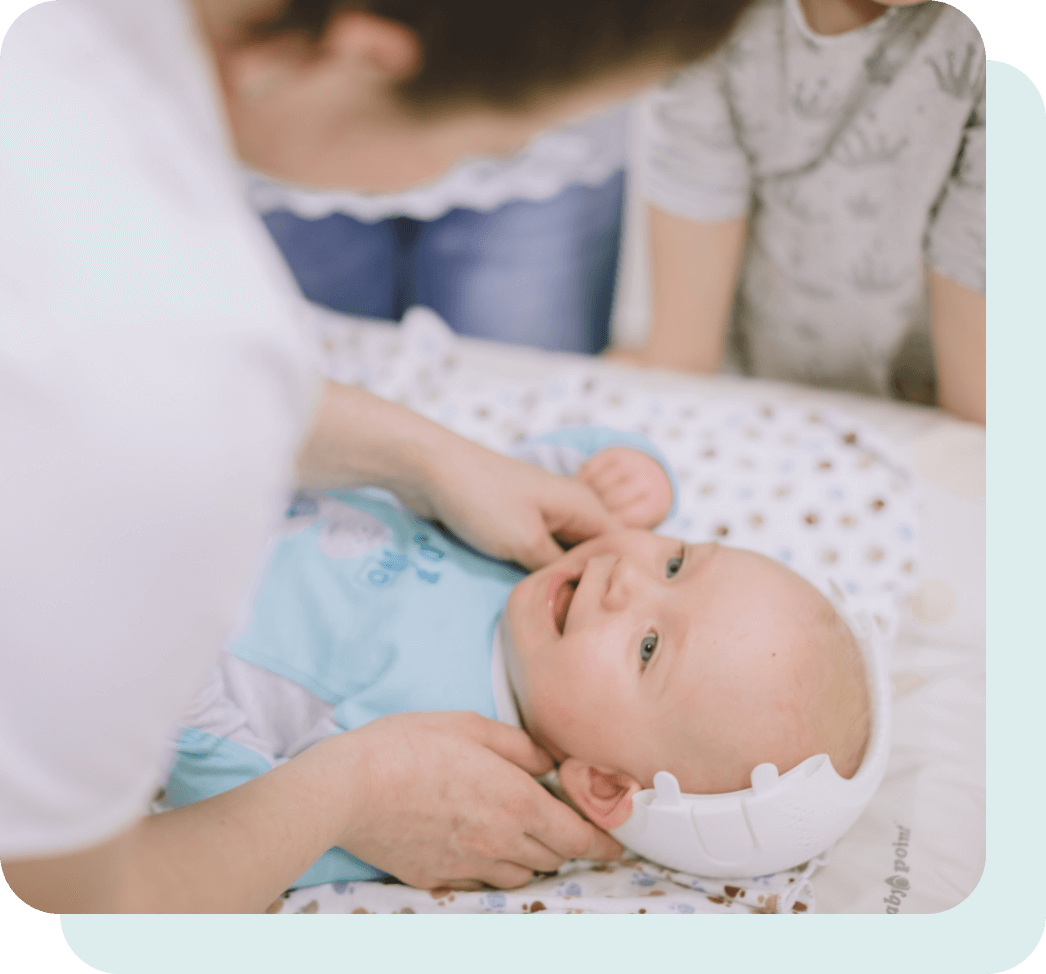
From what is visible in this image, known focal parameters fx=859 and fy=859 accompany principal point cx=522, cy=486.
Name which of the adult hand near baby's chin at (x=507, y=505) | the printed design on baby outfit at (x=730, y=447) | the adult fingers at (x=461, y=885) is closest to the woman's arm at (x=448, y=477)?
the adult hand near baby's chin at (x=507, y=505)

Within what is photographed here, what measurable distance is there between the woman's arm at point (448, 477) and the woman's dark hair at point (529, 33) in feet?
0.88

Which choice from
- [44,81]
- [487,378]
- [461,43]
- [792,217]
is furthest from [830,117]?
[44,81]

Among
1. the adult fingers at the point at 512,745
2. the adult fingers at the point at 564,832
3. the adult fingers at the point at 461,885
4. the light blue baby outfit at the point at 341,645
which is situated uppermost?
the light blue baby outfit at the point at 341,645

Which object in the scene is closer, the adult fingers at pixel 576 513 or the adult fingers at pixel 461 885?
the adult fingers at pixel 461 885

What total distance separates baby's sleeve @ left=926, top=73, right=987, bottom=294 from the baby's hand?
0.92 ft

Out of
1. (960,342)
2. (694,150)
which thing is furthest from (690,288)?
(960,342)

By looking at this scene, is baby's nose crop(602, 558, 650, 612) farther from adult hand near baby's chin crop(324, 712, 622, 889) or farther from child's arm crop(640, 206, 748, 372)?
child's arm crop(640, 206, 748, 372)

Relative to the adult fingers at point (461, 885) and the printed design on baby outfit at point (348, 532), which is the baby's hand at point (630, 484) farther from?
the adult fingers at point (461, 885)

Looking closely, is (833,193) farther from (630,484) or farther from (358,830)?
(358,830)

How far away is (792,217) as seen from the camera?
0.74 meters

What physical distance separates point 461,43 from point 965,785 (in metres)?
0.65

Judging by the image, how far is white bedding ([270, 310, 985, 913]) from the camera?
0.58m

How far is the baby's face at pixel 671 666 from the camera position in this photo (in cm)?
55

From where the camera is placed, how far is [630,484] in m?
0.75
